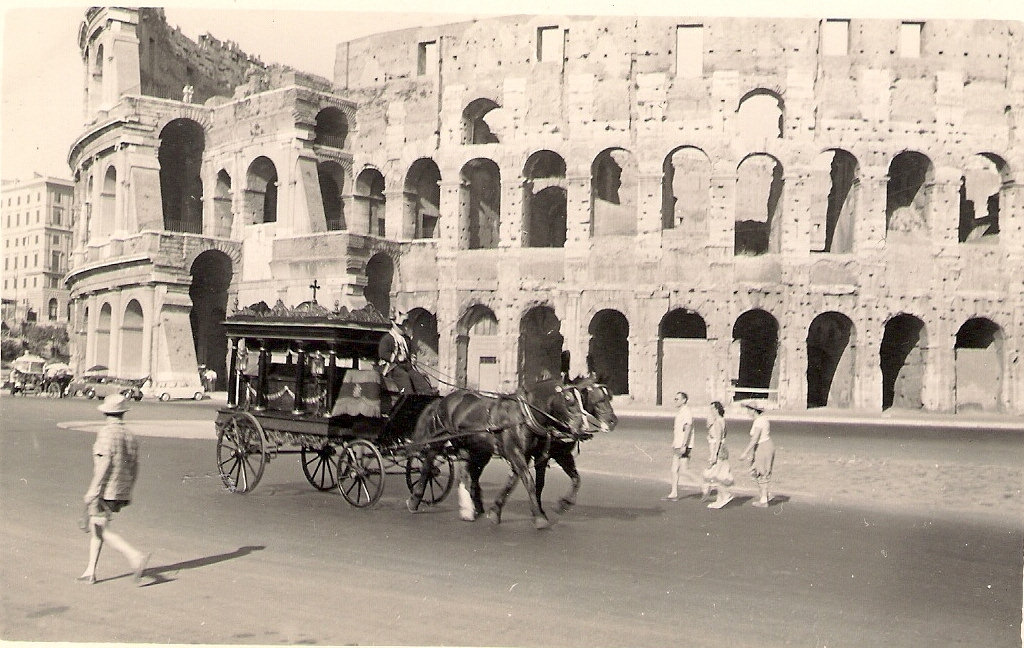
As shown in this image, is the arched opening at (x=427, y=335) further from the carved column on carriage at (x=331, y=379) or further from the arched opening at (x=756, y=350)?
the carved column on carriage at (x=331, y=379)

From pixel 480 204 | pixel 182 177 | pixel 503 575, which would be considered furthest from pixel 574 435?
pixel 182 177

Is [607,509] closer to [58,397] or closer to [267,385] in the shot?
[267,385]

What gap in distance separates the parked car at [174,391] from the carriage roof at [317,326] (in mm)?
18797

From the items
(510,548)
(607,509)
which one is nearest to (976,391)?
(607,509)

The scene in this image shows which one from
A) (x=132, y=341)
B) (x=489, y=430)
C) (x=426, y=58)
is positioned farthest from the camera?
(x=426, y=58)

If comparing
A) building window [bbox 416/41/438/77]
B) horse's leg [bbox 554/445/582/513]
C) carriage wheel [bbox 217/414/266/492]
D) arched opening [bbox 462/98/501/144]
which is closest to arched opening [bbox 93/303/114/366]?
building window [bbox 416/41/438/77]

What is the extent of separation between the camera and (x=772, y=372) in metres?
28.4

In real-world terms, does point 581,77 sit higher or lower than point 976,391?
higher

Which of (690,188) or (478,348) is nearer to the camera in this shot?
(478,348)

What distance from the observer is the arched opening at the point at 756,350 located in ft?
94.0

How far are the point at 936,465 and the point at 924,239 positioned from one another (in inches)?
581

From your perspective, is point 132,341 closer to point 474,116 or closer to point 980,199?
point 474,116

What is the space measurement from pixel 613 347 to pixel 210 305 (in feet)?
47.1

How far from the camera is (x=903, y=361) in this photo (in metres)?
27.6
